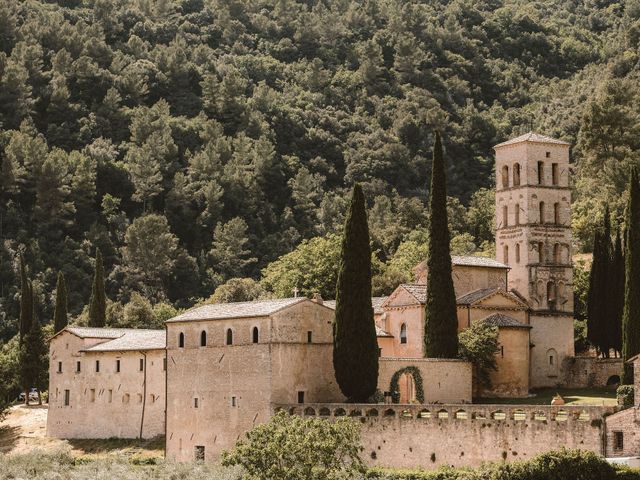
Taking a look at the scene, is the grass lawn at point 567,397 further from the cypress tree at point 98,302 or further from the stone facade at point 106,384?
the cypress tree at point 98,302

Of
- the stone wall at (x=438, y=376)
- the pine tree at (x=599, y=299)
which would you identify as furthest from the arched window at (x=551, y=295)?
the stone wall at (x=438, y=376)

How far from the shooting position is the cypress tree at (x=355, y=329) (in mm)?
62219

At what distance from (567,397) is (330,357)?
13.0 meters

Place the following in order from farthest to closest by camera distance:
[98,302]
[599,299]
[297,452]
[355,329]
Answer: [98,302]
[599,299]
[355,329]
[297,452]

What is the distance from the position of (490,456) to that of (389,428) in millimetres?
5070

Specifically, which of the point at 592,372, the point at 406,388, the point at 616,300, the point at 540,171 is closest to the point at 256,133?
the point at 540,171

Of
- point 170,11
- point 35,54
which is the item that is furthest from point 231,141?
point 170,11

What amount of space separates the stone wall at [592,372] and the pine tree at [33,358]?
33749mm

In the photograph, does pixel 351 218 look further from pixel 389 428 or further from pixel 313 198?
pixel 313 198

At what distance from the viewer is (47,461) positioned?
2367 inches

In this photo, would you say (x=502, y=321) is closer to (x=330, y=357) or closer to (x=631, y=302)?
(x=631, y=302)

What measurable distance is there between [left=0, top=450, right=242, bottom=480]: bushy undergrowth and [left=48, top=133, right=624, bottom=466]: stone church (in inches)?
207

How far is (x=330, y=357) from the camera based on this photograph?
6475cm

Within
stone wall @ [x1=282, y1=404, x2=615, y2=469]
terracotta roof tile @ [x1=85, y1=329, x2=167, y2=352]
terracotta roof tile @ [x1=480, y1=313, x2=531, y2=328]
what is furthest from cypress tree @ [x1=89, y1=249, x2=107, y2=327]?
stone wall @ [x1=282, y1=404, x2=615, y2=469]
